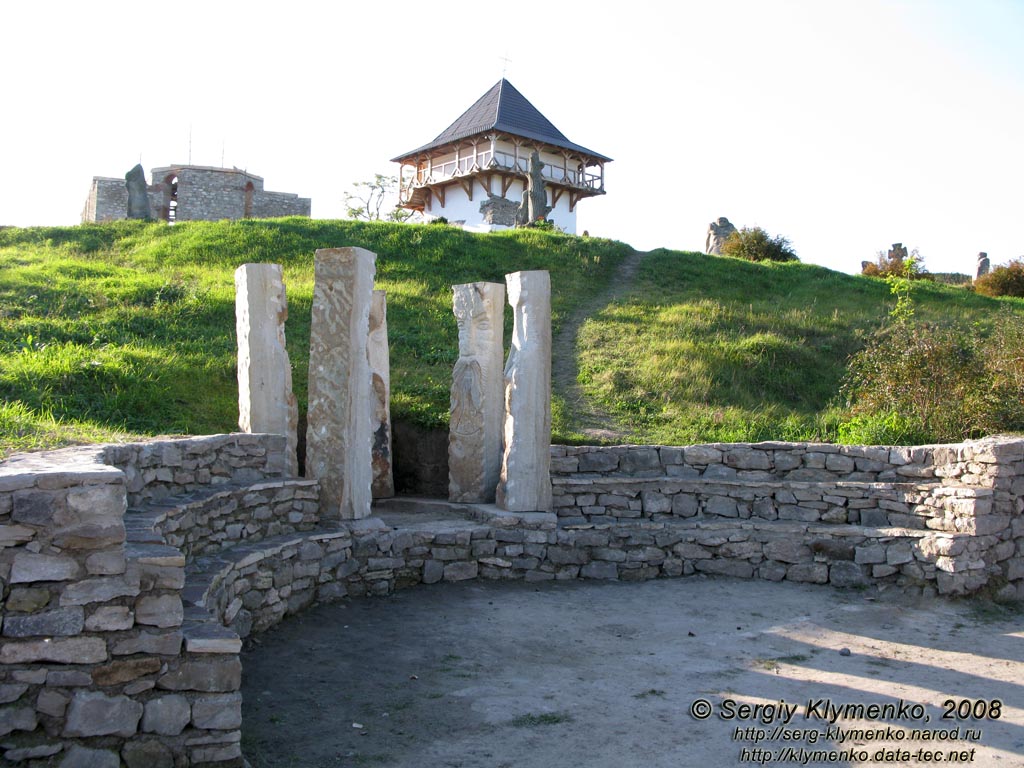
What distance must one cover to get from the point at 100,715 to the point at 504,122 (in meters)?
29.6

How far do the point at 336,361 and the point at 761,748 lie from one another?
488cm

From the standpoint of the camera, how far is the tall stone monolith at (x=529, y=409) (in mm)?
8406

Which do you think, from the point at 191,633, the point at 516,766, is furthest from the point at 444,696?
the point at 191,633

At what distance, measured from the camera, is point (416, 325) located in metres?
14.3

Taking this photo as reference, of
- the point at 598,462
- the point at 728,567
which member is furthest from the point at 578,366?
the point at 728,567

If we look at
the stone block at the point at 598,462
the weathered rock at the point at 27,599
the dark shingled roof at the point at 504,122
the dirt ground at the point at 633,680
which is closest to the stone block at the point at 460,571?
the dirt ground at the point at 633,680

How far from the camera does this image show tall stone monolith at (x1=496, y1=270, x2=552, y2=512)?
8406 mm

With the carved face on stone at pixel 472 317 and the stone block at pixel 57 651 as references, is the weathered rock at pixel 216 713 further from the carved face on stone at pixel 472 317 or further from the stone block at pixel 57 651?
the carved face on stone at pixel 472 317

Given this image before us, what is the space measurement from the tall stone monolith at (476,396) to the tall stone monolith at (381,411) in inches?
38.0

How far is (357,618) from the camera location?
705 centimetres

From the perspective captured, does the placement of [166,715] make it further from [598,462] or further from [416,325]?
[416,325]

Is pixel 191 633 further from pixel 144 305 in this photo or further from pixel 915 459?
pixel 144 305

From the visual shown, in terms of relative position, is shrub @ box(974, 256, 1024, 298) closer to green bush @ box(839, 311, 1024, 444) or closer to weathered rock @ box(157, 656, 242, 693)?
green bush @ box(839, 311, 1024, 444)

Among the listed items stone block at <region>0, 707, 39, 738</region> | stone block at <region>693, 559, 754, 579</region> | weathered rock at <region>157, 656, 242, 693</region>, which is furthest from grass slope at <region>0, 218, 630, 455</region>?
stone block at <region>693, 559, 754, 579</region>
